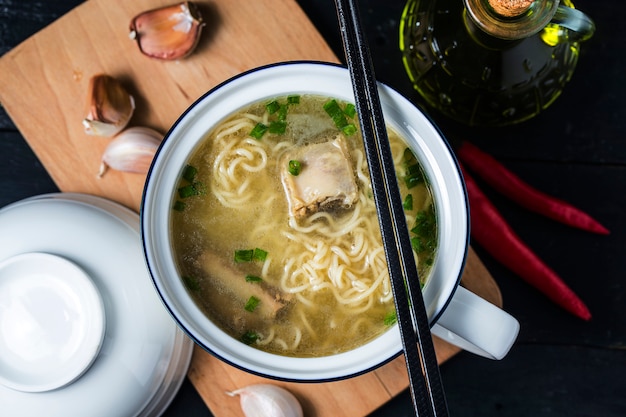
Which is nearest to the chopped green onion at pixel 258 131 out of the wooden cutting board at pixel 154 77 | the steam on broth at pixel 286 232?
the steam on broth at pixel 286 232

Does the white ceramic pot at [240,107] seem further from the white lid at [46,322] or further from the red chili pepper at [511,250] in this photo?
the red chili pepper at [511,250]

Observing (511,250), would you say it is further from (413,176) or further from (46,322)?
(46,322)

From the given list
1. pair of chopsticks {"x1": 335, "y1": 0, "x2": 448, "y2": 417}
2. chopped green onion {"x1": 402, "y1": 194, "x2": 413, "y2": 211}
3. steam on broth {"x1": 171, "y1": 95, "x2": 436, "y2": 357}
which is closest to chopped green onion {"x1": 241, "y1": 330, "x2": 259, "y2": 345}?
steam on broth {"x1": 171, "y1": 95, "x2": 436, "y2": 357}

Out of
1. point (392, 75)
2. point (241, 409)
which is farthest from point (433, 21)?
point (241, 409)

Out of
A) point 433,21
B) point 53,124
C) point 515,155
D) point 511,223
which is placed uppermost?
point 53,124

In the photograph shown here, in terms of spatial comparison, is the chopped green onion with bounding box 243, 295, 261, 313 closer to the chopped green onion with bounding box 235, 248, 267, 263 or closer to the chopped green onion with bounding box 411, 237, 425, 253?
the chopped green onion with bounding box 235, 248, 267, 263

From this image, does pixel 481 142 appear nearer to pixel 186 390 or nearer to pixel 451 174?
pixel 451 174

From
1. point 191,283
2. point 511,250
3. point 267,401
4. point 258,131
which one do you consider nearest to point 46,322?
point 191,283
